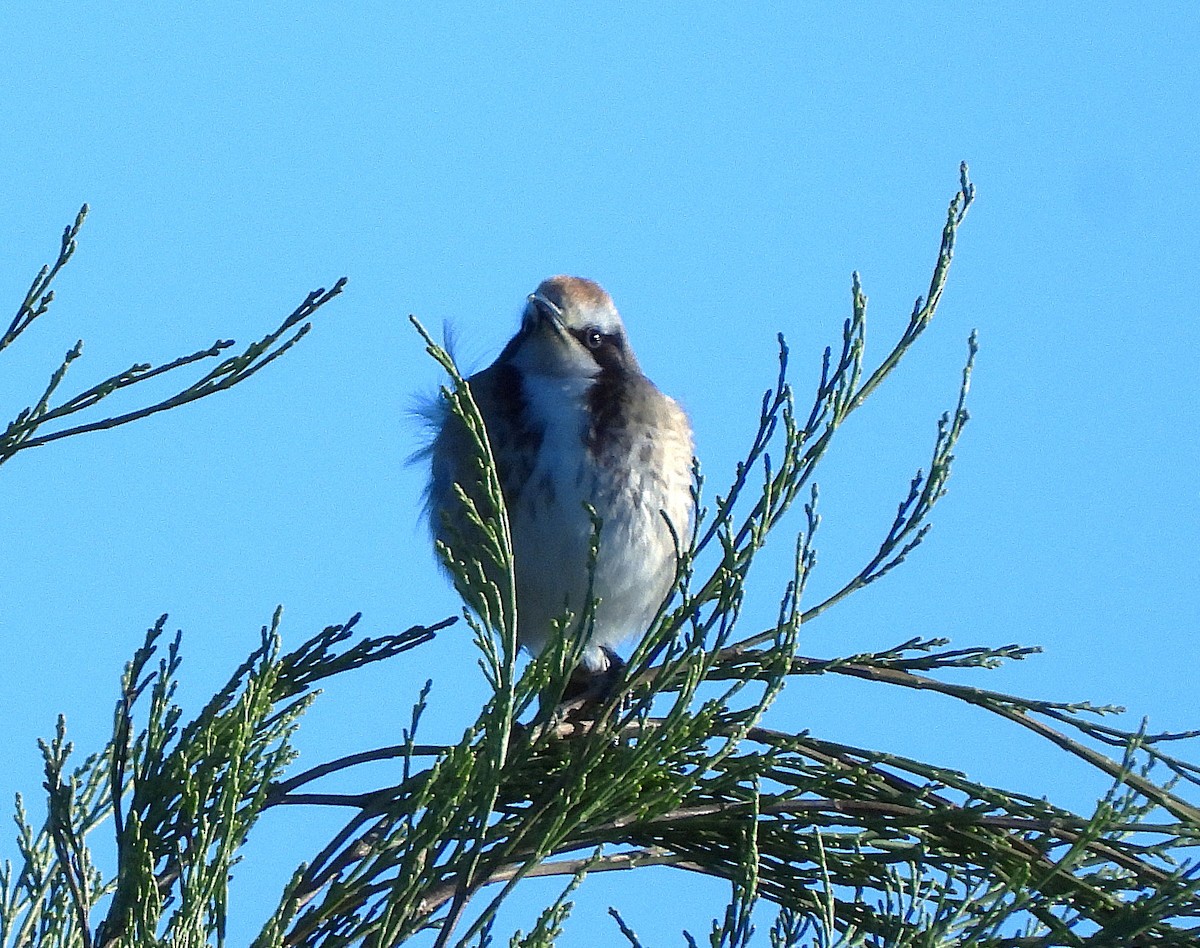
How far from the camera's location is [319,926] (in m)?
3.19

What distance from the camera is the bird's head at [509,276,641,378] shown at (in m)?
5.44

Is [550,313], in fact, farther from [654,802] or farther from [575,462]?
[654,802]

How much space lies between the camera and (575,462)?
513 centimetres

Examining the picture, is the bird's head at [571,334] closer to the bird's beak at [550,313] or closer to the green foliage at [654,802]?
the bird's beak at [550,313]

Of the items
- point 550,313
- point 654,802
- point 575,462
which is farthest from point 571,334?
point 654,802

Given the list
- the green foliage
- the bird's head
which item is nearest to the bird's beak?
the bird's head

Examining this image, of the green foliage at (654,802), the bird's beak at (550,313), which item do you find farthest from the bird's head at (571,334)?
the green foliage at (654,802)

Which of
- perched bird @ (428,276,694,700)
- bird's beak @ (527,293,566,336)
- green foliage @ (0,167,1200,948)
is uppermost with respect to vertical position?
bird's beak @ (527,293,566,336)

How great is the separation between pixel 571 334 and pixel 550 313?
0.10 meters

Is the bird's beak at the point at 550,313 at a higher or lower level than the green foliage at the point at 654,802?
higher

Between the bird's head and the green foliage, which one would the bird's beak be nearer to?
the bird's head

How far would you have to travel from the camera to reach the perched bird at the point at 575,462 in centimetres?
514

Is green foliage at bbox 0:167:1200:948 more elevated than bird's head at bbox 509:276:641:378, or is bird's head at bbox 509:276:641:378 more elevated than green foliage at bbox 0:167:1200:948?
bird's head at bbox 509:276:641:378

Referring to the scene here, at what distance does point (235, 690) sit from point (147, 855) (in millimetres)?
506
